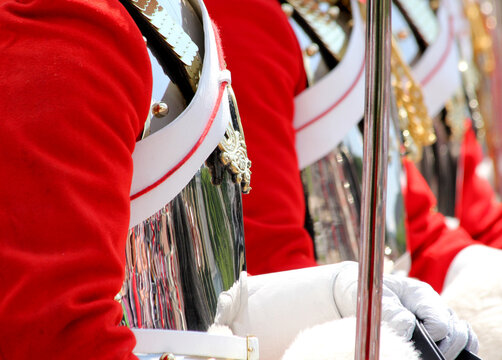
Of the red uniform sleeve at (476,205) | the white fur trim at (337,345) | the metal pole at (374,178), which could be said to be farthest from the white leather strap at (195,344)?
the red uniform sleeve at (476,205)

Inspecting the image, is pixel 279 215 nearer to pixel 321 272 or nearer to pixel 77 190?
pixel 321 272

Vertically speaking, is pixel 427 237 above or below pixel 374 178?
below

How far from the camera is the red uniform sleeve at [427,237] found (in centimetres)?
144

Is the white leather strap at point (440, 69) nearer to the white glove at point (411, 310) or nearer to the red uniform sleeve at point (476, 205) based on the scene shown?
the red uniform sleeve at point (476, 205)

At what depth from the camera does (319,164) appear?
129 centimetres

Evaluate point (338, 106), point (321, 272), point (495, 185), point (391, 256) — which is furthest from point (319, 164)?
point (495, 185)

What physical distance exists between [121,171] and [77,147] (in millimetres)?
41

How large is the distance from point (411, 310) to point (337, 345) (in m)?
0.11

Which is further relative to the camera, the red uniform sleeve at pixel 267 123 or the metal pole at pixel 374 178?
the red uniform sleeve at pixel 267 123

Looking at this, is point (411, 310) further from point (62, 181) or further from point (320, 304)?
point (62, 181)

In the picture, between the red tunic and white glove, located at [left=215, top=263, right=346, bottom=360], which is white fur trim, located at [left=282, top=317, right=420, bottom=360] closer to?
white glove, located at [left=215, top=263, right=346, bottom=360]

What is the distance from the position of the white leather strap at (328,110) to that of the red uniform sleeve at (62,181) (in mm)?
563

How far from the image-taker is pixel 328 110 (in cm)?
128

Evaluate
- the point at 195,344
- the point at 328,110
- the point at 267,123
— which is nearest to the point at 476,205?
the point at 328,110
